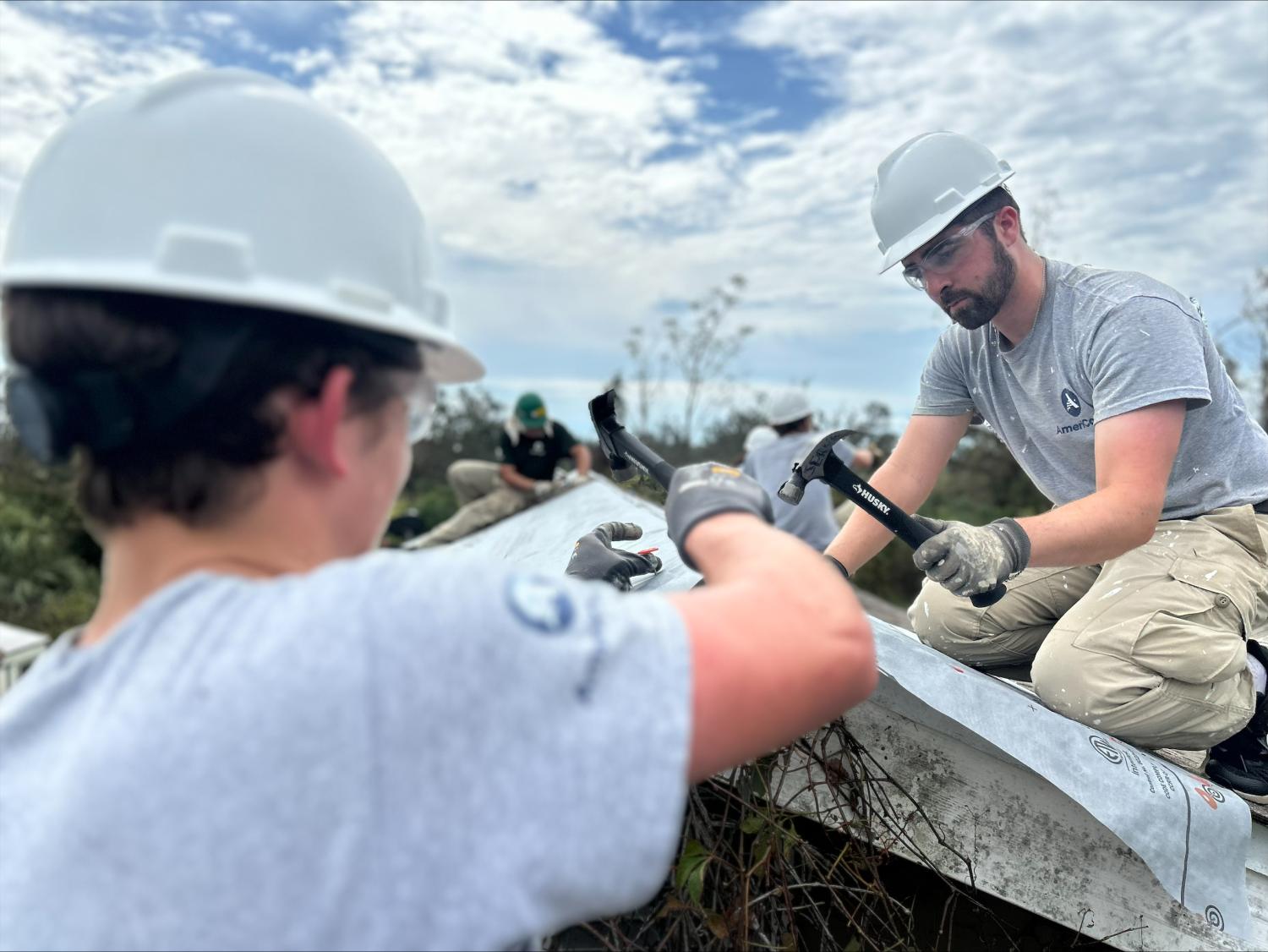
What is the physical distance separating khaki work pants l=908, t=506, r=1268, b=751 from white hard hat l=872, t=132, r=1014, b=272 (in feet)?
3.70

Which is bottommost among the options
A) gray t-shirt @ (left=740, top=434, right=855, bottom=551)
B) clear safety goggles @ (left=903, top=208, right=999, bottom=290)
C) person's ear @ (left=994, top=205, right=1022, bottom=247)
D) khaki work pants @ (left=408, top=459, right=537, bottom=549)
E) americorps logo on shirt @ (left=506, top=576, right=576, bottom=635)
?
khaki work pants @ (left=408, top=459, right=537, bottom=549)

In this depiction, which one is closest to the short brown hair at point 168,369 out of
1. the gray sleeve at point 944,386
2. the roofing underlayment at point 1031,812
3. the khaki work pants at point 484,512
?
the roofing underlayment at point 1031,812

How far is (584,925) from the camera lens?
71.6 inches

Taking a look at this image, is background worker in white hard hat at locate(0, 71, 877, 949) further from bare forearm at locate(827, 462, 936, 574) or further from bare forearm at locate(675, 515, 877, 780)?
bare forearm at locate(827, 462, 936, 574)

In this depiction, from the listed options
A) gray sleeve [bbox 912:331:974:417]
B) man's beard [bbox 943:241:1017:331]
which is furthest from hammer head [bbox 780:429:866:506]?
gray sleeve [bbox 912:331:974:417]

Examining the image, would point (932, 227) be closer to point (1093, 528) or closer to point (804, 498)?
point (1093, 528)

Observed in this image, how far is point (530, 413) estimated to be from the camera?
843cm

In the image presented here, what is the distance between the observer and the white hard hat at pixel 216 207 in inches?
34.9

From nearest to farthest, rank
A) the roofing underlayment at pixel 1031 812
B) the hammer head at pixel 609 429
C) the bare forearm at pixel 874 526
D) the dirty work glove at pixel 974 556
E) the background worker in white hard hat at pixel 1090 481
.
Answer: the hammer head at pixel 609 429, the roofing underlayment at pixel 1031 812, the dirty work glove at pixel 974 556, the background worker in white hard hat at pixel 1090 481, the bare forearm at pixel 874 526

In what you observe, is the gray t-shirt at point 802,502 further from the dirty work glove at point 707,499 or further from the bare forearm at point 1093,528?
the dirty work glove at point 707,499

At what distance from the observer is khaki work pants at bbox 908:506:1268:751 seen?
2.39 metres

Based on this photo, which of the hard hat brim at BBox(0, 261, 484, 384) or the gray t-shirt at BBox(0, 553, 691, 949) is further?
the hard hat brim at BBox(0, 261, 484, 384)

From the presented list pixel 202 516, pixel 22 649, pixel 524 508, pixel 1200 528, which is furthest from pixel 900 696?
pixel 22 649

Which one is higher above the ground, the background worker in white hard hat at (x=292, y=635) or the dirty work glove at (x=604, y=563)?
the background worker in white hard hat at (x=292, y=635)
